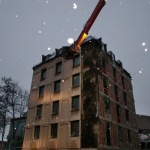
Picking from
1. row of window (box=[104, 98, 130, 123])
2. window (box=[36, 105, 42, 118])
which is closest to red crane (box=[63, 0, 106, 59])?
row of window (box=[104, 98, 130, 123])

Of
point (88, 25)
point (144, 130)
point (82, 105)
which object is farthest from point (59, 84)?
point (144, 130)

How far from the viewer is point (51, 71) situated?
28.8 metres

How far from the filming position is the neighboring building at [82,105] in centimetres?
2153

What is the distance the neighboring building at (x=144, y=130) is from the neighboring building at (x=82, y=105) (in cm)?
622

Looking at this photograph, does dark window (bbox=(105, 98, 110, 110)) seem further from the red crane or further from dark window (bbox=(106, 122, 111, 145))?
the red crane

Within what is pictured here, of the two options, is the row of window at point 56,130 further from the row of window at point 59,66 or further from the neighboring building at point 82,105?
the row of window at point 59,66

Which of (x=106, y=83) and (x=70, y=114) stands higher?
(x=106, y=83)

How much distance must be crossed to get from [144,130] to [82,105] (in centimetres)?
2627

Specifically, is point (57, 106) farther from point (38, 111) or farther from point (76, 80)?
point (76, 80)

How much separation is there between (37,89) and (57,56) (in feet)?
19.0

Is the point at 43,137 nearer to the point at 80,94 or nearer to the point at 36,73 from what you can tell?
the point at 80,94

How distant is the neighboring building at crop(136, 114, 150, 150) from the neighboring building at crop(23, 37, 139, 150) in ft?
20.4

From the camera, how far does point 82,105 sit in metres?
22.4

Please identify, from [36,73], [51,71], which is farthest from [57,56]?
[36,73]
